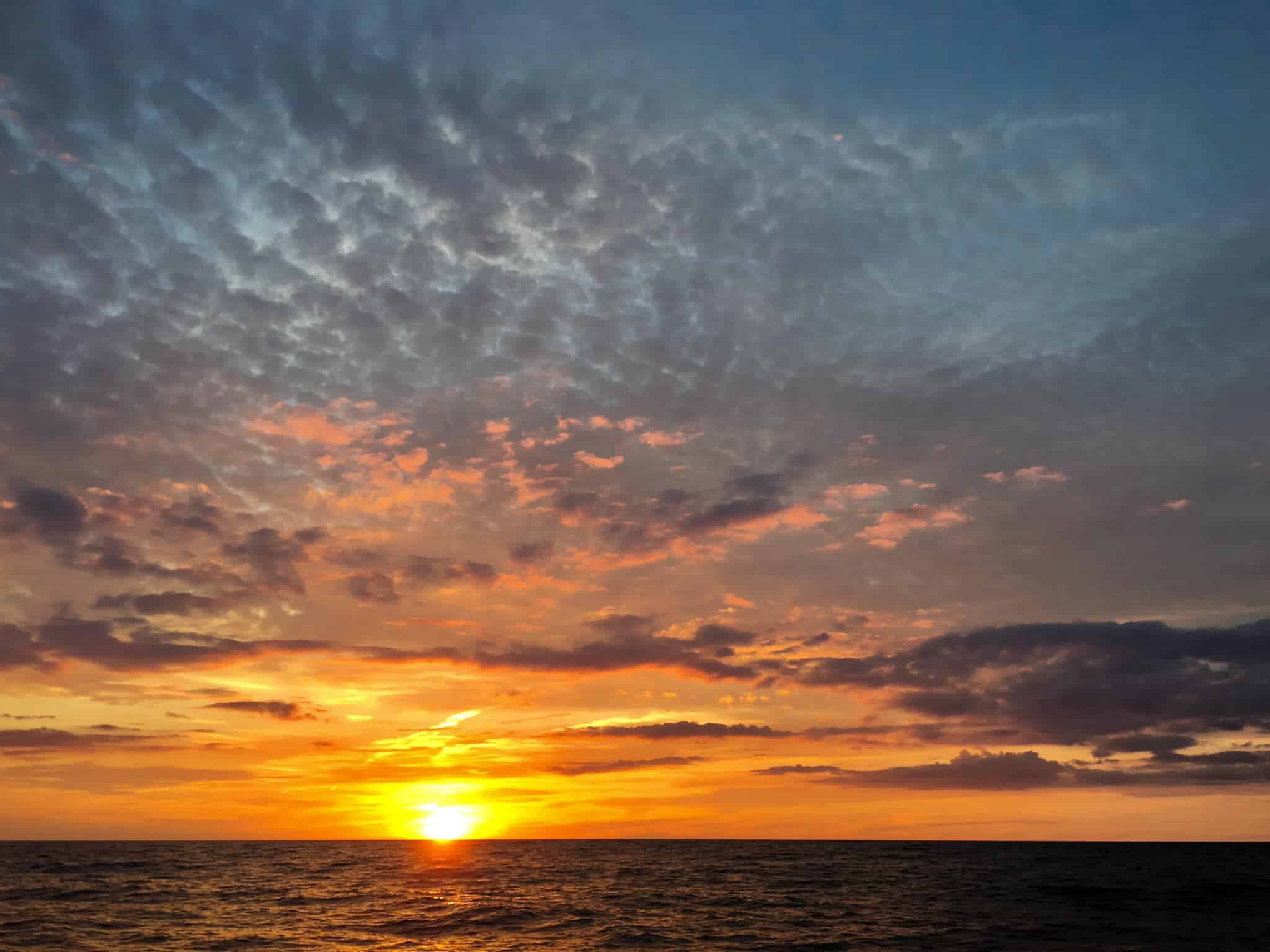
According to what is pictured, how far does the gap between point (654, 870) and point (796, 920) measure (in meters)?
56.4

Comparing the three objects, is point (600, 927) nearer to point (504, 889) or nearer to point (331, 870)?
point (504, 889)

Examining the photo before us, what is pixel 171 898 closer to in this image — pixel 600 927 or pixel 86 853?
pixel 600 927

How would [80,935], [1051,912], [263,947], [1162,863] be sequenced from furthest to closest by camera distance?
[1162,863], [1051,912], [80,935], [263,947]

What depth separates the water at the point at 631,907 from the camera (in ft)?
147

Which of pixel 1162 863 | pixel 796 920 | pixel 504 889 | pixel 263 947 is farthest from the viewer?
pixel 1162 863

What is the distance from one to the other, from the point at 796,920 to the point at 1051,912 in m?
18.9

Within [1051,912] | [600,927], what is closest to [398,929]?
[600,927]

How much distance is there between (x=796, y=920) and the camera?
2045 inches

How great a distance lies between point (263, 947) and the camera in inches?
1682

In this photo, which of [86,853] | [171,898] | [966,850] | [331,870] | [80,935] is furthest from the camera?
[966,850]

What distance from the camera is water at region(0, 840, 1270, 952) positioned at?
44938mm

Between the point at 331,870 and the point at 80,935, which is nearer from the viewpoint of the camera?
the point at 80,935

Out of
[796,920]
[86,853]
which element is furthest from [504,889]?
[86,853]

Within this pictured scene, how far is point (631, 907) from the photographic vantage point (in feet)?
197
